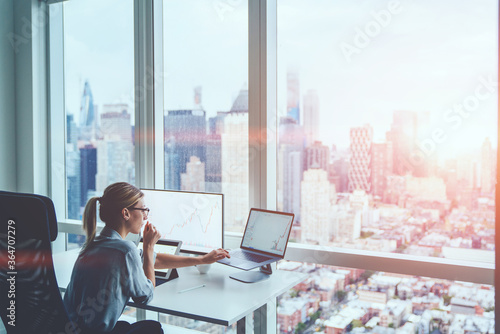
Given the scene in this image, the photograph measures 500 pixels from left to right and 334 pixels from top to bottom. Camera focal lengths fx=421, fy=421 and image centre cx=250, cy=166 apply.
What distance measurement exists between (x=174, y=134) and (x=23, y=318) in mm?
1694

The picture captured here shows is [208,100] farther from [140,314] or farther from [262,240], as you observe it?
[140,314]

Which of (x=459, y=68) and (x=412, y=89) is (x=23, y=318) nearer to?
(x=412, y=89)

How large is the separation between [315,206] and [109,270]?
52.4 inches

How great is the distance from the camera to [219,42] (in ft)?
9.51

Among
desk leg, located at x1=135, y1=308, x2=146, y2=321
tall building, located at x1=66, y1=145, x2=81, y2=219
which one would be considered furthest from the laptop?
tall building, located at x1=66, y1=145, x2=81, y2=219

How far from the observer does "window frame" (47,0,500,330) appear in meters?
2.26

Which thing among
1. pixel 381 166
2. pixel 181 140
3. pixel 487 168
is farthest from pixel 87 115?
pixel 487 168

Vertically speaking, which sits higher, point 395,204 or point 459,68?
point 459,68

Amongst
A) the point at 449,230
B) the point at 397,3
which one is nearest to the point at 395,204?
the point at 449,230

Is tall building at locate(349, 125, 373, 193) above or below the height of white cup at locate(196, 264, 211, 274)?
above

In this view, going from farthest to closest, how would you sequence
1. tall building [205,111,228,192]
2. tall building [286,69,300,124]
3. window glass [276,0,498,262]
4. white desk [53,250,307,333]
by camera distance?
tall building [205,111,228,192] → tall building [286,69,300,124] → window glass [276,0,498,262] → white desk [53,250,307,333]

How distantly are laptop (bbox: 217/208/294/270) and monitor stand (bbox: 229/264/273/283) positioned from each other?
0.24ft

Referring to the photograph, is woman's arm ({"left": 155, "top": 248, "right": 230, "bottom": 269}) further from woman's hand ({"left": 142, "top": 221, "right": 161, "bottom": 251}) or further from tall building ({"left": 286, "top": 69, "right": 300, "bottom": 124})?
tall building ({"left": 286, "top": 69, "right": 300, "bottom": 124})

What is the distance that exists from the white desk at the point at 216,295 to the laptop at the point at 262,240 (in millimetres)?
105
